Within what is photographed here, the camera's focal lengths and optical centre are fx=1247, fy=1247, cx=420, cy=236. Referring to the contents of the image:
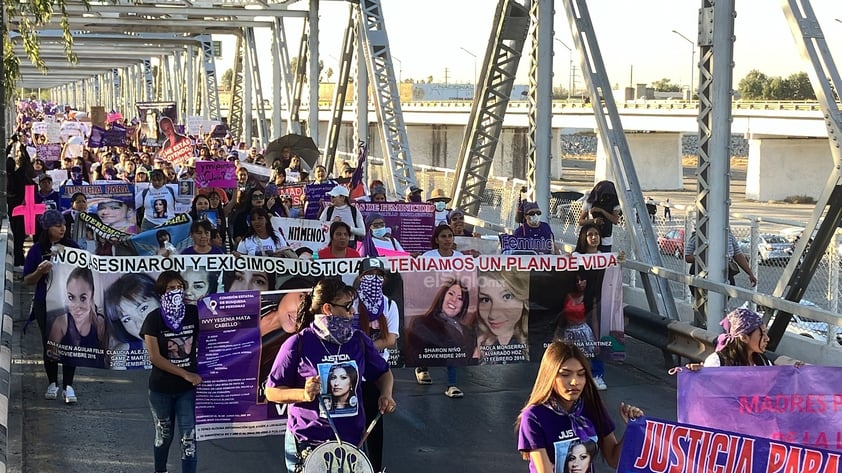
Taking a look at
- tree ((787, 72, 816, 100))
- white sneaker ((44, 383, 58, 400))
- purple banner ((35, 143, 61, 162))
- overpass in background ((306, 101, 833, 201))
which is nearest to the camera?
white sneaker ((44, 383, 58, 400))

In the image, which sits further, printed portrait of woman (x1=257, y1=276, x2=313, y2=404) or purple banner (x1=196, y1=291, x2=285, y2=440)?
printed portrait of woman (x1=257, y1=276, x2=313, y2=404)

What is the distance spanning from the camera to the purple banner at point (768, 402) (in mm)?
6004

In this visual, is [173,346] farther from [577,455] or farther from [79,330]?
[577,455]

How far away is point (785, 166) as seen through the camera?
71.0 metres

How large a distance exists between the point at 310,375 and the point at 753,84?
138 metres

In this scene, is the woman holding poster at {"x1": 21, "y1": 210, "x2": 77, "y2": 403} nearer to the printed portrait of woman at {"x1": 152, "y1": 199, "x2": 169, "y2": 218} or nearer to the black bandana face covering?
the black bandana face covering

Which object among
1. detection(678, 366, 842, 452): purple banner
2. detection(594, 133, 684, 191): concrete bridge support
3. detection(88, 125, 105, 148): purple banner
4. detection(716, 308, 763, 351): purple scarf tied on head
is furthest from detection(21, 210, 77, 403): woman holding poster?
detection(594, 133, 684, 191): concrete bridge support

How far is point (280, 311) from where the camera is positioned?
25.1 ft

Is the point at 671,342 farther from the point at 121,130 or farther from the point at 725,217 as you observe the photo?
the point at 121,130

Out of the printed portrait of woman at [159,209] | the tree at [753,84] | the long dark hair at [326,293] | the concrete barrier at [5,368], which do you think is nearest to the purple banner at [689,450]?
the long dark hair at [326,293]

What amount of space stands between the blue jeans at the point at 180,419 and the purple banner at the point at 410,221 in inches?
339

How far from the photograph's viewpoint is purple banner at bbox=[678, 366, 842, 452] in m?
6.00

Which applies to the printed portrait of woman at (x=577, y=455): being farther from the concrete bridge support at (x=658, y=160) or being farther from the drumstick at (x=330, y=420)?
the concrete bridge support at (x=658, y=160)

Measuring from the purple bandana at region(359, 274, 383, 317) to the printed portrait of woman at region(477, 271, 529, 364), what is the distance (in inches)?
49.9
